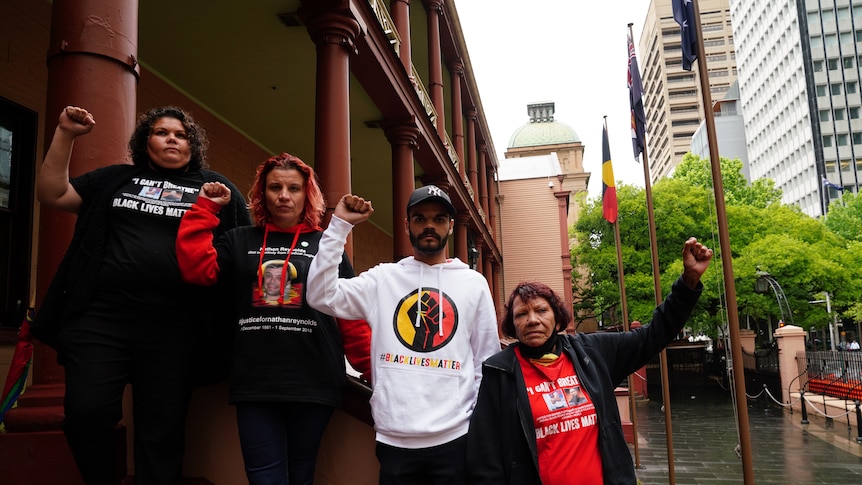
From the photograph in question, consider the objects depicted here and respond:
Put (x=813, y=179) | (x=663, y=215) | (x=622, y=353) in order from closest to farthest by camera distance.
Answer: (x=622, y=353) < (x=663, y=215) < (x=813, y=179)

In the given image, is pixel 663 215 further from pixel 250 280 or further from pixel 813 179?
pixel 813 179

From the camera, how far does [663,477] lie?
9781 mm

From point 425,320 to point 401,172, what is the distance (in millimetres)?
6847

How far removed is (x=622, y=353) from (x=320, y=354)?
4.94 ft

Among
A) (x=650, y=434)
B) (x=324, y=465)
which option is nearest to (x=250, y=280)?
(x=324, y=465)

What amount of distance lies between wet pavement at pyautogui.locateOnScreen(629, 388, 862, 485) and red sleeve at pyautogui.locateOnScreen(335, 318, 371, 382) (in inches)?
260

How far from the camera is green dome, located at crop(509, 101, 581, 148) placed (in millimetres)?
75312

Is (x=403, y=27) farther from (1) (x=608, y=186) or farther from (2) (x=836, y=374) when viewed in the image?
(2) (x=836, y=374)

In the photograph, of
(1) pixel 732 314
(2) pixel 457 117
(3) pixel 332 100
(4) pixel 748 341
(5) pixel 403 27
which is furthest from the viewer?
(4) pixel 748 341

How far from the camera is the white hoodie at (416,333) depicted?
2.60 metres

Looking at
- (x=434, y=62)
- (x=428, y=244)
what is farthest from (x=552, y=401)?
(x=434, y=62)

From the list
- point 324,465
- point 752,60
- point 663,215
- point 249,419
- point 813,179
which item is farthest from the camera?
point 752,60

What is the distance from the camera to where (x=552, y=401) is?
279 cm

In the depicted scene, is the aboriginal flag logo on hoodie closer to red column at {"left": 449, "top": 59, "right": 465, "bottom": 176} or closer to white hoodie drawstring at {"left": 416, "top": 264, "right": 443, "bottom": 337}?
white hoodie drawstring at {"left": 416, "top": 264, "right": 443, "bottom": 337}
